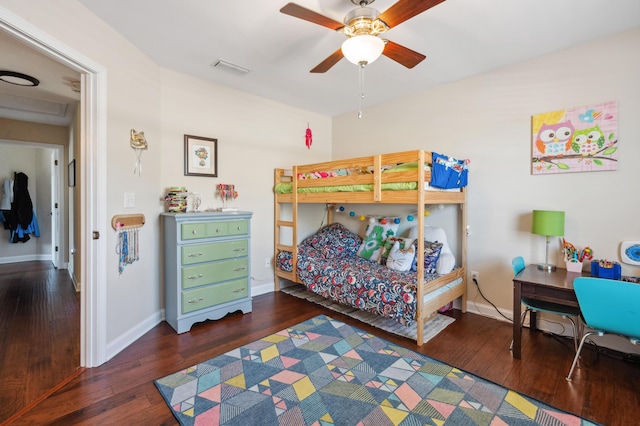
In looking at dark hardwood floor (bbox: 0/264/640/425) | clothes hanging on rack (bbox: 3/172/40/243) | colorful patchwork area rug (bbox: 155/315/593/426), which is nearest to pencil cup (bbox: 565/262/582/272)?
dark hardwood floor (bbox: 0/264/640/425)

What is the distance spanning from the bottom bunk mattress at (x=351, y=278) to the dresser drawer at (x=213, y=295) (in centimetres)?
75

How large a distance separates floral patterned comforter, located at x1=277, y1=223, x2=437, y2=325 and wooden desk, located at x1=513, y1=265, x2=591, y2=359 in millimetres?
694

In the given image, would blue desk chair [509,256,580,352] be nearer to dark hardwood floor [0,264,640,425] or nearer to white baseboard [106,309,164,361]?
dark hardwood floor [0,264,640,425]

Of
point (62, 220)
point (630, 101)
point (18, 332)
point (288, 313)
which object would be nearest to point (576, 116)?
point (630, 101)

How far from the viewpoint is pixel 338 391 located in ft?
5.95

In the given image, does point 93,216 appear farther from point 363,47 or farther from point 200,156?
point 363,47

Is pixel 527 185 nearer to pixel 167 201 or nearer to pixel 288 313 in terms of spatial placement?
pixel 288 313

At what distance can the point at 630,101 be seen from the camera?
7.42ft

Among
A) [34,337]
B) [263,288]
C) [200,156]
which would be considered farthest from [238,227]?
[34,337]

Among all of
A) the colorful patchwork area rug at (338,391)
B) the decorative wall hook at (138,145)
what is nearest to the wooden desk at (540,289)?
the colorful patchwork area rug at (338,391)

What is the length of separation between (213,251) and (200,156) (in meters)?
1.10

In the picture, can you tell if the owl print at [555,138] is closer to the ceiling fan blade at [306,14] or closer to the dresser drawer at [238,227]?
the ceiling fan blade at [306,14]

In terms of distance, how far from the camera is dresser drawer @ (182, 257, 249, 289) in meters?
2.67

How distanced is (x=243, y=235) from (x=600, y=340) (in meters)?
3.29
